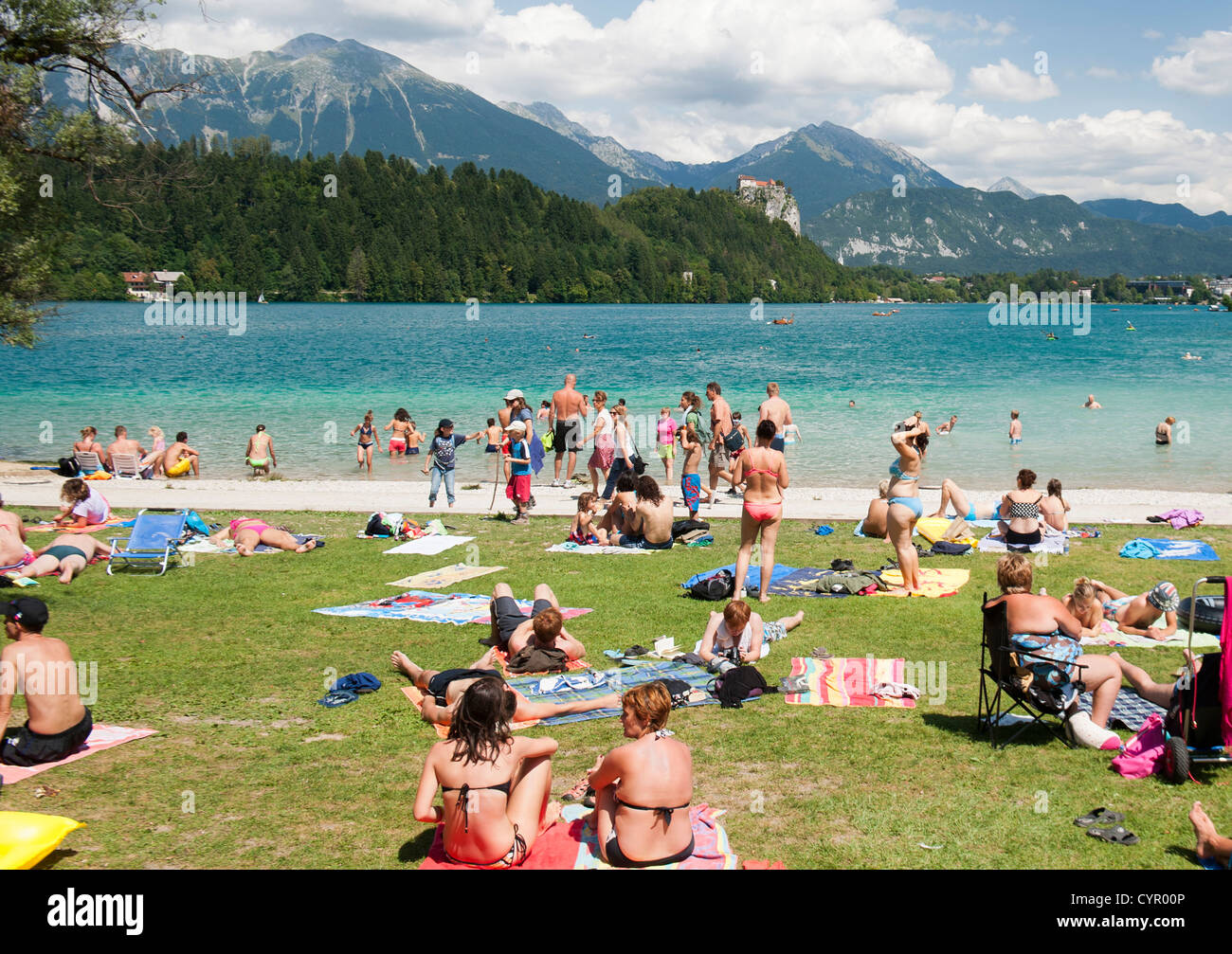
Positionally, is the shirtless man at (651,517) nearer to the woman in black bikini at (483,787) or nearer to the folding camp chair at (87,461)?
the woman in black bikini at (483,787)

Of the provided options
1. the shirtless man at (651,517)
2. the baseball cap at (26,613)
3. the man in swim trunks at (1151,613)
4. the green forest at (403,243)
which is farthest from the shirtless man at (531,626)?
the green forest at (403,243)

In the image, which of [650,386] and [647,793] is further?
[650,386]

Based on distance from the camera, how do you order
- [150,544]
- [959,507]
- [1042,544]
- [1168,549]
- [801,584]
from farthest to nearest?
[959,507]
[1042,544]
[1168,549]
[150,544]
[801,584]

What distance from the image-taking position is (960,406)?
38.9m

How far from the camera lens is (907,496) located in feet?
33.1

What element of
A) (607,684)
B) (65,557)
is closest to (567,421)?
Result: (65,557)

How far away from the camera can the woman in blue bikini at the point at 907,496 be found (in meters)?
9.95

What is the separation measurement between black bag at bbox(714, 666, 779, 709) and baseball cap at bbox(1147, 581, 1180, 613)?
374cm

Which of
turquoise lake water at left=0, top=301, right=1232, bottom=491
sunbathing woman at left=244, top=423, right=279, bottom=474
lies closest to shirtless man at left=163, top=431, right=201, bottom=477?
sunbathing woman at left=244, top=423, right=279, bottom=474

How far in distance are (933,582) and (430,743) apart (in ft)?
20.7

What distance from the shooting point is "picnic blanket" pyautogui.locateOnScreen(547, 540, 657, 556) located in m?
12.5

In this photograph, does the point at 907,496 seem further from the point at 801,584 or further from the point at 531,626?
the point at 531,626

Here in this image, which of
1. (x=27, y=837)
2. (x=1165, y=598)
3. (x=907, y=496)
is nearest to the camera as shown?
(x=27, y=837)

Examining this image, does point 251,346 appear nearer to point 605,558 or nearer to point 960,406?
point 960,406
